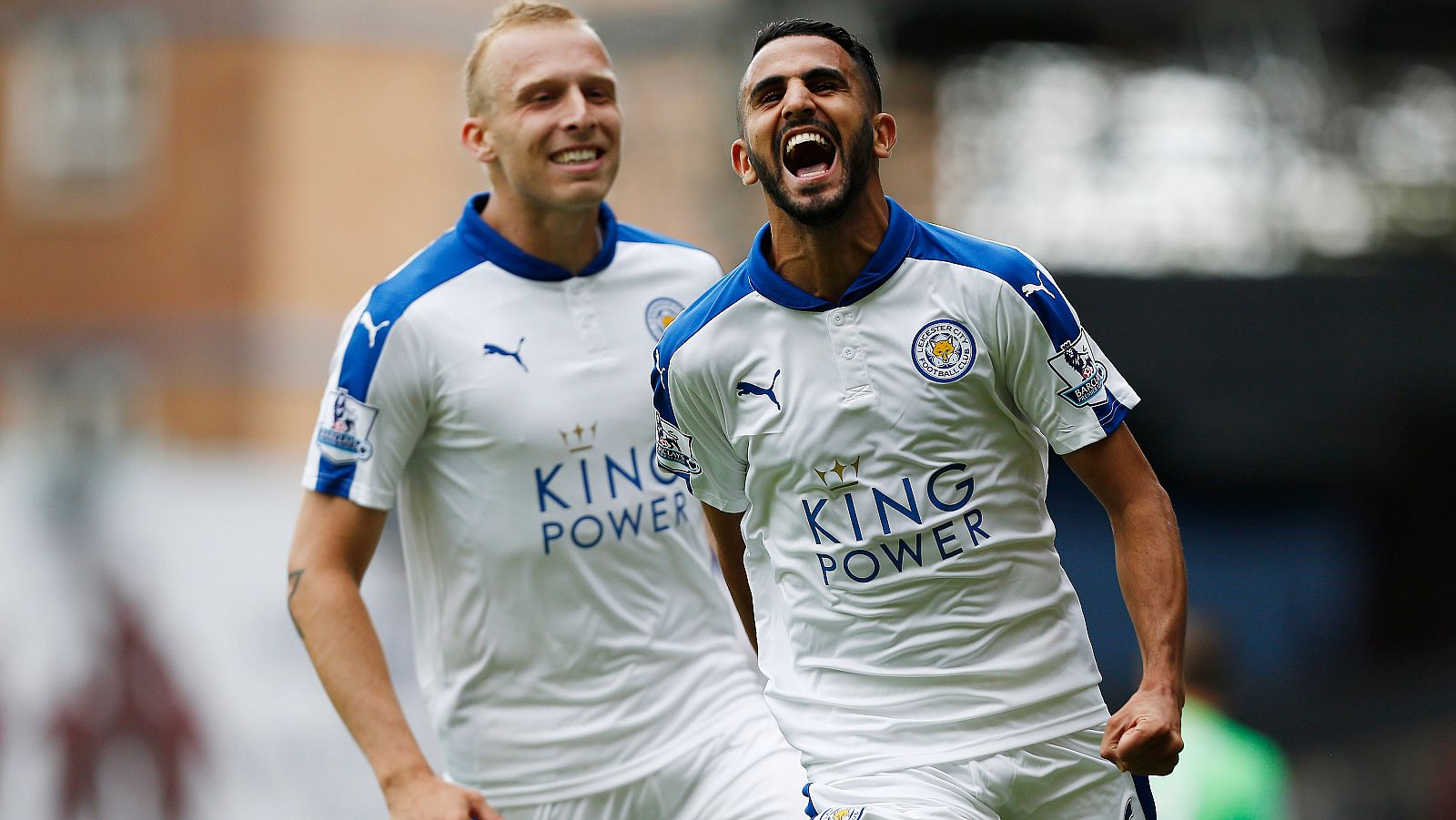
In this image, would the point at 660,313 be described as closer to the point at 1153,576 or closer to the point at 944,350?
the point at 944,350

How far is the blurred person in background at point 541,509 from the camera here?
4715 mm

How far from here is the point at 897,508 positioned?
153 inches

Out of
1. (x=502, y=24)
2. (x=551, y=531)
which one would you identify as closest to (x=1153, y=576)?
(x=551, y=531)

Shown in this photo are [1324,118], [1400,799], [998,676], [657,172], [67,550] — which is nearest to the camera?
[998,676]

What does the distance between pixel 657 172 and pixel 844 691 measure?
44.1 ft

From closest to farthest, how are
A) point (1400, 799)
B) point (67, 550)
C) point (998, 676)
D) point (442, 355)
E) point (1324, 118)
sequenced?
point (998, 676), point (442, 355), point (67, 550), point (1400, 799), point (1324, 118)

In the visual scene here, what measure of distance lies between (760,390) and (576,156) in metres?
1.14

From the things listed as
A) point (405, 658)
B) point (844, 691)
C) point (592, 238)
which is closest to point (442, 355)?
point (592, 238)

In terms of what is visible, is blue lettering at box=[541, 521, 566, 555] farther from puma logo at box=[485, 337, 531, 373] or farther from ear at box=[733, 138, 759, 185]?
ear at box=[733, 138, 759, 185]

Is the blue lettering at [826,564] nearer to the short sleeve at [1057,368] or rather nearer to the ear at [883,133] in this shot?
the short sleeve at [1057,368]

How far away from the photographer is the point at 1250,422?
13.8m

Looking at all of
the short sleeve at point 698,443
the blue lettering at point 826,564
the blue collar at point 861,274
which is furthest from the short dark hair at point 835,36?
the blue lettering at point 826,564

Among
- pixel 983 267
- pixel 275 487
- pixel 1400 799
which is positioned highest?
pixel 983 267

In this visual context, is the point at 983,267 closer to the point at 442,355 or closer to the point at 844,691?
the point at 844,691
